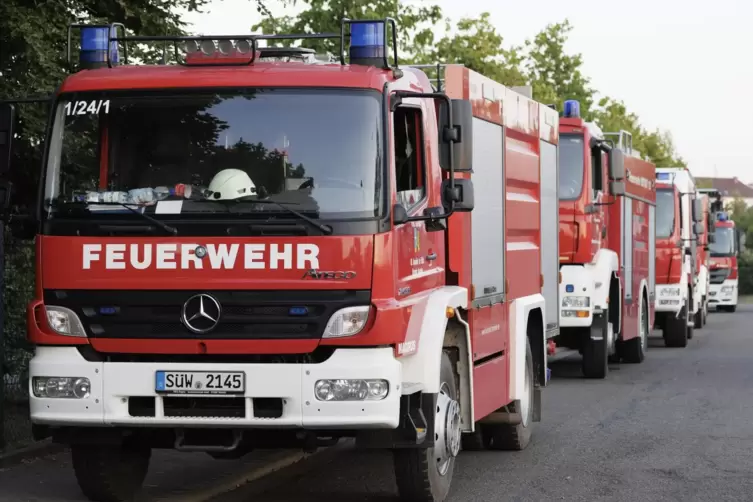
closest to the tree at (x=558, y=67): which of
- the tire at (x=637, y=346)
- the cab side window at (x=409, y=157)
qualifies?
the tire at (x=637, y=346)

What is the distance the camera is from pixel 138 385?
776cm

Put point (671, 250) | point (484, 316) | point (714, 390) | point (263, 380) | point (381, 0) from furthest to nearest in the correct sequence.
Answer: point (671, 250) < point (381, 0) < point (714, 390) < point (484, 316) < point (263, 380)

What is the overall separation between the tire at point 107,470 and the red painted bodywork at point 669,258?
18348 millimetres

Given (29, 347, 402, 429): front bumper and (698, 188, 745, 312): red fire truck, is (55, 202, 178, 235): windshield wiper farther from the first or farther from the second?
(698, 188, 745, 312): red fire truck

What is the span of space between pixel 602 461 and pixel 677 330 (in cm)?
1677

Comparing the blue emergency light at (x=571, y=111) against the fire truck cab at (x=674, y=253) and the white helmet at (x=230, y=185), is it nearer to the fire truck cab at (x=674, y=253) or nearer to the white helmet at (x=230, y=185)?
the fire truck cab at (x=674, y=253)

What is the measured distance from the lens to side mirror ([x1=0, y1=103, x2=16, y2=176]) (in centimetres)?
810

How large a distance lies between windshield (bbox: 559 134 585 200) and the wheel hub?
9.13 metres

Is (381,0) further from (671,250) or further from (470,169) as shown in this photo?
(470,169)

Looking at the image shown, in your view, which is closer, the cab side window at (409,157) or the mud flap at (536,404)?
the cab side window at (409,157)

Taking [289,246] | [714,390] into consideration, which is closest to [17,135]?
[289,246]

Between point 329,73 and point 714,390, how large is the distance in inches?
421

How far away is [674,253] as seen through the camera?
2631 cm

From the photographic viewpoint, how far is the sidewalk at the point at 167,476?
895 cm
